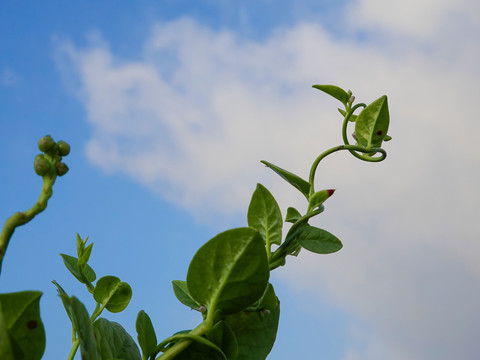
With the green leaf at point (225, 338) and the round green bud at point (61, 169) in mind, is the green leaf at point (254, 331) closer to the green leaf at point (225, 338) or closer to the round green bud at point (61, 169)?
the green leaf at point (225, 338)

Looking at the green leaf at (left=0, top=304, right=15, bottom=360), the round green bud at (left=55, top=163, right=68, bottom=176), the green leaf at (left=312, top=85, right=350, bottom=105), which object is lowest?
the green leaf at (left=0, top=304, right=15, bottom=360)

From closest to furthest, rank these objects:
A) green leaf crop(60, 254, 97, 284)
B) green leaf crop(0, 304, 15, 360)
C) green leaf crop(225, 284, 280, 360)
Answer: green leaf crop(0, 304, 15, 360) → green leaf crop(225, 284, 280, 360) → green leaf crop(60, 254, 97, 284)

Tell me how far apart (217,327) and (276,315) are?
0.11 metres

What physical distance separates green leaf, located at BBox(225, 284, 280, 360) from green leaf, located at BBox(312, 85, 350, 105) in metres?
0.33

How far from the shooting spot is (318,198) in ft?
2.17

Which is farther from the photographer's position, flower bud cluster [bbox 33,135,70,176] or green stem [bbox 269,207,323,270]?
green stem [bbox 269,207,323,270]

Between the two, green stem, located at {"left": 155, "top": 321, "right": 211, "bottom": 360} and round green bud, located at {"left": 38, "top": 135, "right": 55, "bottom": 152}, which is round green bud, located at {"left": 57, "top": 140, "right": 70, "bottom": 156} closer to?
round green bud, located at {"left": 38, "top": 135, "right": 55, "bottom": 152}

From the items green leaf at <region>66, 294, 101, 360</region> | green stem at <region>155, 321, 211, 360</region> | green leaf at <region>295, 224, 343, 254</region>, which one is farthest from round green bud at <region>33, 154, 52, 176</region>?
green leaf at <region>295, 224, 343, 254</region>

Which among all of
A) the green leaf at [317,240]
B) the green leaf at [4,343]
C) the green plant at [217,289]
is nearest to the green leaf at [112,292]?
the green plant at [217,289]

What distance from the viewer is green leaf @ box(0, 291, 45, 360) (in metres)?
0.40

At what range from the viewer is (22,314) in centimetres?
40

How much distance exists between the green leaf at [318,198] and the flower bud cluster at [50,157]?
1.05ft

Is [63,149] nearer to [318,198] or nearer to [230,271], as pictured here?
[230,271]

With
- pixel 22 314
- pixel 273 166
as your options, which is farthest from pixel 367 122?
pixel 22 314
